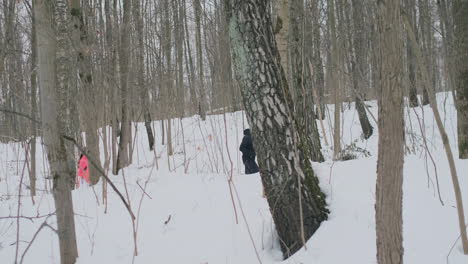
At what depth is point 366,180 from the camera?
3.35 m

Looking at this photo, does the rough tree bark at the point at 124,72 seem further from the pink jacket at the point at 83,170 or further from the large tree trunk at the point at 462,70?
the large tree trunk at the point at 462,70

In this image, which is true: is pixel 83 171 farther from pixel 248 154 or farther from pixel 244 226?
pixel 244 226

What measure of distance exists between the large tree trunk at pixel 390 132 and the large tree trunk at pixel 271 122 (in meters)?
1.15

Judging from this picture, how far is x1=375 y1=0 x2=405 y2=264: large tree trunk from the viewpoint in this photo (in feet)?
4.67

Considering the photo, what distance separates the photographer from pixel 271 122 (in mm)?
2682

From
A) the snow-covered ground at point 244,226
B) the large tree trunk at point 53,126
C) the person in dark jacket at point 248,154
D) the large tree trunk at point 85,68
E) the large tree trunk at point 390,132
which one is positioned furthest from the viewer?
the person in dark jacket at point 248,154

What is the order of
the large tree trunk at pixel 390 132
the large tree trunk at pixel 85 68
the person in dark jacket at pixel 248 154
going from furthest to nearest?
1. the person in dark jacket at pixel 248 154
2. the large tree trunk at pixel 85 68
3. the large tree trunk at pixel 390 132

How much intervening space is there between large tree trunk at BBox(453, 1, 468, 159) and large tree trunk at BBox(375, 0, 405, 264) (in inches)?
134

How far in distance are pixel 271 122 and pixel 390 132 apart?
4.25ft

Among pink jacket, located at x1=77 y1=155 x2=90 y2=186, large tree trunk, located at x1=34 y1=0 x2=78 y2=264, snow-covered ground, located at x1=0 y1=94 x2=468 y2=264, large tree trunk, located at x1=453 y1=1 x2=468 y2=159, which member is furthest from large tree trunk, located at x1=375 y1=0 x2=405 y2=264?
pink jacket, located at x1=77 y1=155 x2=90 y2=186

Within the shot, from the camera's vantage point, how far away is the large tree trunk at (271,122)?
2680 millimetres

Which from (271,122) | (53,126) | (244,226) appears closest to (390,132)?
(271,122)

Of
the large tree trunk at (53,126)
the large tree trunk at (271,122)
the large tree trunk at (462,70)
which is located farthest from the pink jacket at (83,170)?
the large tree trunk at (462,70)

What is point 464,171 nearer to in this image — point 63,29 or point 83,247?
point 83,247
